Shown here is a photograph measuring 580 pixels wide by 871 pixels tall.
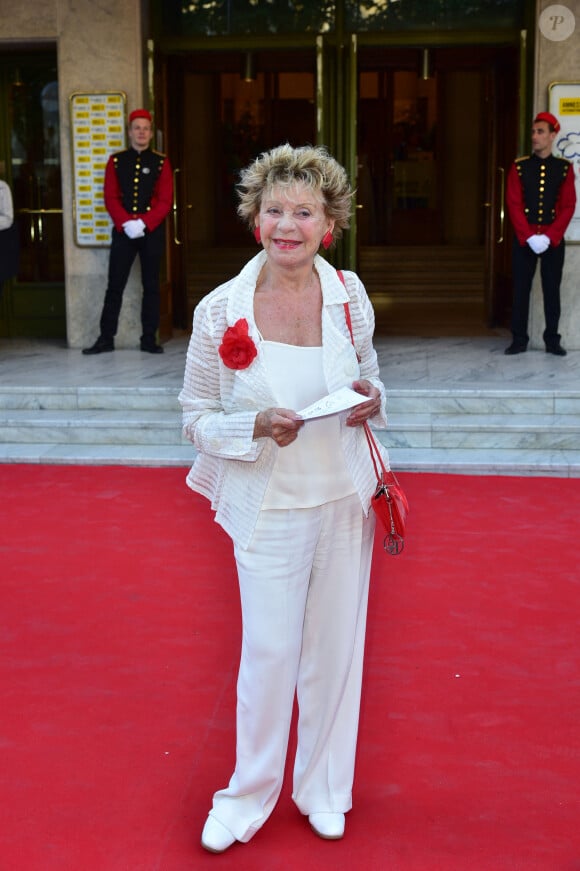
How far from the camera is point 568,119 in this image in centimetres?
950

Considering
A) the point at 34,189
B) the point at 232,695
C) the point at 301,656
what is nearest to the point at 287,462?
the point at 301,656

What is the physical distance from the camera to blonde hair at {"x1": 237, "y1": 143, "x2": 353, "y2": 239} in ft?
9.35

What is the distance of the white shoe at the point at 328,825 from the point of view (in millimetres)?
3031

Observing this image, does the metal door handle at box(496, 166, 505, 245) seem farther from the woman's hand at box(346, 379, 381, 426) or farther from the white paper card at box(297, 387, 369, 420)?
the white paper card at box(297, 387, 369, 420)

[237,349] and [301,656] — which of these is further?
[301,656]

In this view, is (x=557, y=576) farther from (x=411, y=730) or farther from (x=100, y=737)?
(x=100, y=737)

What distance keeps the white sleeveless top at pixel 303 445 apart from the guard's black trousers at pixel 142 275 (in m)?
6.97

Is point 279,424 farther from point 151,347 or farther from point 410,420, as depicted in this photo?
point 151,347

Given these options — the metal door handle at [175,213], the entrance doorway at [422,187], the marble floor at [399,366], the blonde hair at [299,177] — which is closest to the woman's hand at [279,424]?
the blonde hair at [299,177]

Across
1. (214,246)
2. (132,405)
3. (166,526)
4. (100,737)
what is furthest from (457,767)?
(214,246)

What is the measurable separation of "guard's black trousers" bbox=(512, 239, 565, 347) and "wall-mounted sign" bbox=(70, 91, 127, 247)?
3381mm

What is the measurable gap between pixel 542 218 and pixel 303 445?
687 centimetres

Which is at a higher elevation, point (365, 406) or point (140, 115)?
point (140, 115)

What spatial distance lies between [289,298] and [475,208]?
1538 centimetres
